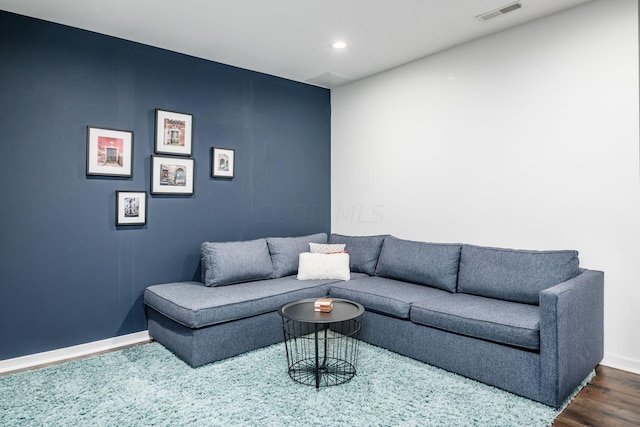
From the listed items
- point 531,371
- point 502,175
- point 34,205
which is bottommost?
point 531,371

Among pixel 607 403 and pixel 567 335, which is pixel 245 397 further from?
pixel 607 403

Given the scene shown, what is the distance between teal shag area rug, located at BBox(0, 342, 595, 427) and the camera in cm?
226

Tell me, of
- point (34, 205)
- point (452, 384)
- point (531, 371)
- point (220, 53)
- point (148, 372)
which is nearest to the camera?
point (531, 371)

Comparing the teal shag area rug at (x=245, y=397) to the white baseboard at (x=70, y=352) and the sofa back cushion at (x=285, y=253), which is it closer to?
the white baseboard at (x=70, y=352)

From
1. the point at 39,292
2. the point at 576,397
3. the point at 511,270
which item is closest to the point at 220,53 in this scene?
the point at 39,292

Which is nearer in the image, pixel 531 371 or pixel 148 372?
pixel 531 371

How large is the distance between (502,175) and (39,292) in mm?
3883

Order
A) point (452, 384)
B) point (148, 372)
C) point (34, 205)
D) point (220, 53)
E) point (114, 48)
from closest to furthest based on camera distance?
1. point (452, 384)
2. point (148, 372)
3. point (34, 205)
4. point (114, 48)
5. point (220, 53)

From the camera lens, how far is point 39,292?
315 cm

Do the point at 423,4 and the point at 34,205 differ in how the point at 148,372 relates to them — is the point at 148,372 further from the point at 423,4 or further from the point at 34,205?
the point at 423,4

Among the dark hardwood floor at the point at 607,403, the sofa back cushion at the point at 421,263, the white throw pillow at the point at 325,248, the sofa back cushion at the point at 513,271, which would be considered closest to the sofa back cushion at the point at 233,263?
the white throw pillow at the point at 325,248

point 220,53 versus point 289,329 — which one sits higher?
point 220,53

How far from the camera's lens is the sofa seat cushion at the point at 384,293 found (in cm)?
320

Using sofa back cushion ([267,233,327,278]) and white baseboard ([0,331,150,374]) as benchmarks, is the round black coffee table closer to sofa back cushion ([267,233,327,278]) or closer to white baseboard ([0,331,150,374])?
sofa back cushion ([267,233,327,278])
